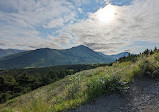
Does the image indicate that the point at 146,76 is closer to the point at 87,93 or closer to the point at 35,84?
the point at 87,93

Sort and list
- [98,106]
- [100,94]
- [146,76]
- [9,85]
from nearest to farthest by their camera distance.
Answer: [98,106]
[100,94]
[146,76]
[9,85]

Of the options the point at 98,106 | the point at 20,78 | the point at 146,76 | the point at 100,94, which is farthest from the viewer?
the point at 20,78

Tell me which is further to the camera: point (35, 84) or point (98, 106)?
point (35, 84)

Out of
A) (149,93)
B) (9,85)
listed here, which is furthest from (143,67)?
(9,85)

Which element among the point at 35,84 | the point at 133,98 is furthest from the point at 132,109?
the point at 35,84

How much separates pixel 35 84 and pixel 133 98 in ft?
173

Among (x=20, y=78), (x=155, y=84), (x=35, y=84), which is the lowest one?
(x=35, y=84)

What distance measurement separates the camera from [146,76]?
20.0 feet

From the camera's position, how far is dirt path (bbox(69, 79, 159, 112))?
Result: 381 cm

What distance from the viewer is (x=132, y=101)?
4.24m

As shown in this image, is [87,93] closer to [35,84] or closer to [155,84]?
[155,84]

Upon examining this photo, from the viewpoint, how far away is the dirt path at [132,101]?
150 inches

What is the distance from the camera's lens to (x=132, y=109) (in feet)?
Answer: 12.4

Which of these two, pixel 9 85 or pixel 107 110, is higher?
pixel 107 110
